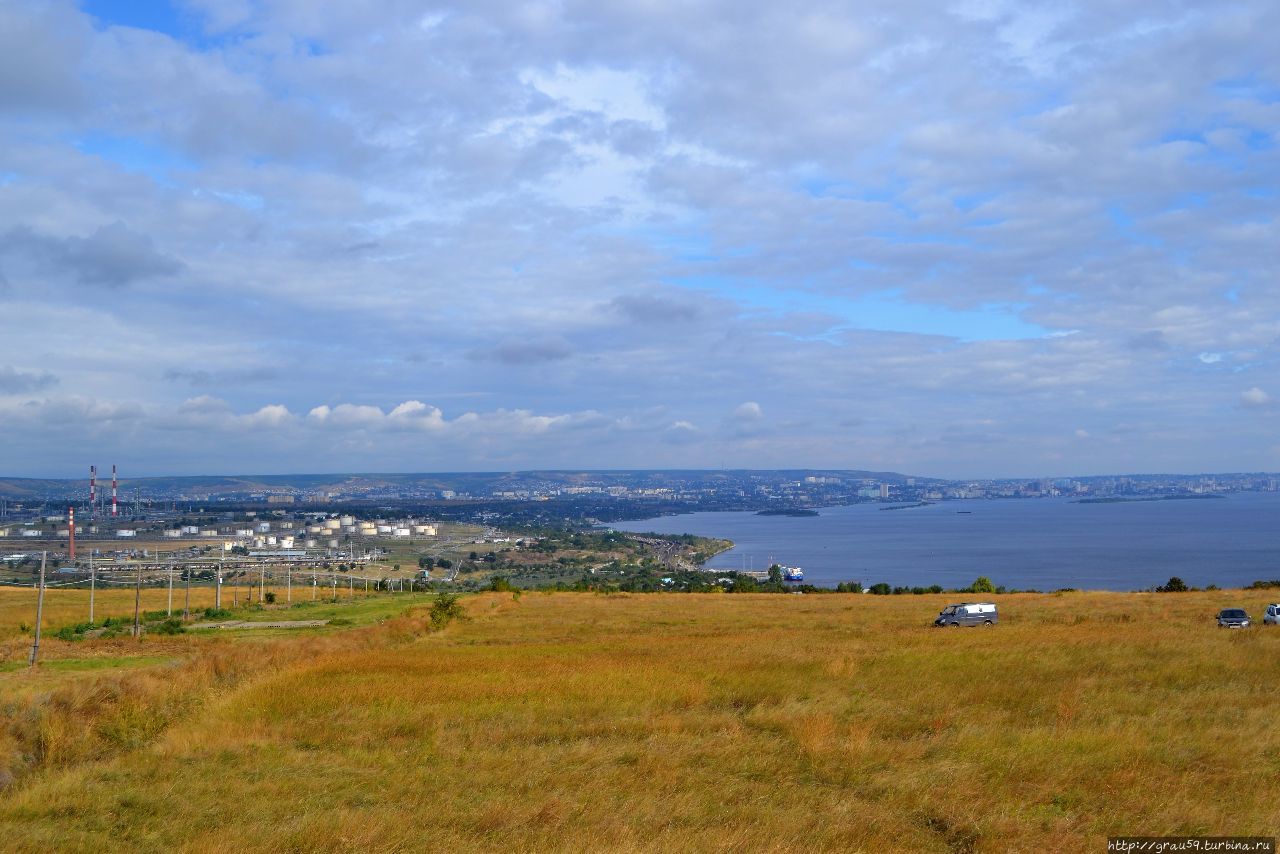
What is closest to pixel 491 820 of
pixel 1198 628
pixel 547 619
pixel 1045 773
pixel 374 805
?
pixel 374 805

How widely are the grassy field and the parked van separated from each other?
33.3 ft

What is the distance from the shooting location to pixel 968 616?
1455 inches

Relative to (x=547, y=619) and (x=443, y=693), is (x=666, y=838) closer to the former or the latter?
(x=443, y=693)

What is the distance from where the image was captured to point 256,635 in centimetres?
3725

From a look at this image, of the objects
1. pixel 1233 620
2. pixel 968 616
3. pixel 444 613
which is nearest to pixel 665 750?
pixel 1233 620

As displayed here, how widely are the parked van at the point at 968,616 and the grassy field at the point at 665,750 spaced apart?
10.1 metres

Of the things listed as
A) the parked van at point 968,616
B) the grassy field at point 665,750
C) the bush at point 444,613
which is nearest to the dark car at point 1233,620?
the grassy field at point 665,750

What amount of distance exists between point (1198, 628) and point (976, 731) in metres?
20.4

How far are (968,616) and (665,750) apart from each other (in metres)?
26.8

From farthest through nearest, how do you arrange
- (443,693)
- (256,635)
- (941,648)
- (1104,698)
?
(256,635)
(941,648)
(443,693)
(1104,698)

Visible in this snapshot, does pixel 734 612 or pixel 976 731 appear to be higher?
pixel 976 731

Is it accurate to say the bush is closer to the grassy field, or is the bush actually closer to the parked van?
the grassy field

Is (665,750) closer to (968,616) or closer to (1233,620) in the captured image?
(1233,620)

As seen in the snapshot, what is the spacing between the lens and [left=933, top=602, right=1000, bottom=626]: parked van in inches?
1437
